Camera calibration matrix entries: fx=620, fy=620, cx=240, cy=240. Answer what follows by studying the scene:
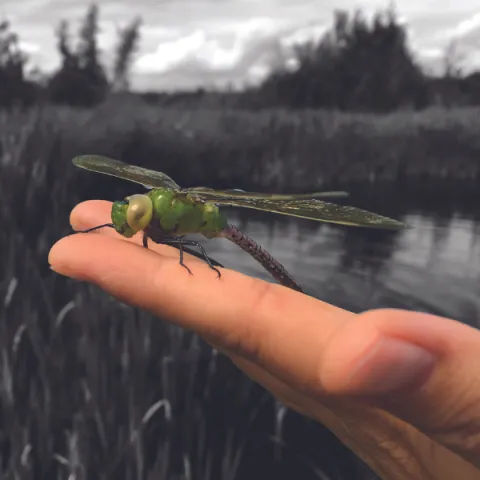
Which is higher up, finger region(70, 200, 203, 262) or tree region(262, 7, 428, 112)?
tree region(262, 7, 428, 112)

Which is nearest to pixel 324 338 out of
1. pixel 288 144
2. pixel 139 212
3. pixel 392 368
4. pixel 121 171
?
pixel 392 368

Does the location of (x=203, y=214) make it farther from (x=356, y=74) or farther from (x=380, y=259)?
(x=356, y=74)

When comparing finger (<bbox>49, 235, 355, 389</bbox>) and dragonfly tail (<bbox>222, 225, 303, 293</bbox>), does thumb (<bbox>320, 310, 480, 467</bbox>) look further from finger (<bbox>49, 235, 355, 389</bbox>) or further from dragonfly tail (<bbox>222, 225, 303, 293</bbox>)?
dragonfly tail (<bbox>222, 225, 303, 293</bbox>)

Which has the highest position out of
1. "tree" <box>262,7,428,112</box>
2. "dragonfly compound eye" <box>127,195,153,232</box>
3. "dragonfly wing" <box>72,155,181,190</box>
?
"tree" <box>262,7,428,112</box>

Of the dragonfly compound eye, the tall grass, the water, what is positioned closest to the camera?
the dragonfly compound eye

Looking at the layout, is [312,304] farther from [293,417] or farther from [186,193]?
[293,417]

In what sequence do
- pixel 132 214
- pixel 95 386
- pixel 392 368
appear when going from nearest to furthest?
pixel 392 368 < pixel 132 214 < pixel 95 386

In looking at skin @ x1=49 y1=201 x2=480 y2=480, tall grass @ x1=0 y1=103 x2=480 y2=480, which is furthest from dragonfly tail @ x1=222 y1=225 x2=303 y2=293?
tall grass @ x1=0 y1=103 x2=480 y2=480

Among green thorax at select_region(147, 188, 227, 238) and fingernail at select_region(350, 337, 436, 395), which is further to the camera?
green thorax at select_region(147, 188, 227, 238)

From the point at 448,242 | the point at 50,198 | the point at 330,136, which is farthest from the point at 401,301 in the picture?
the point at 330,136
